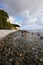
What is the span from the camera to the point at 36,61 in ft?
57.6

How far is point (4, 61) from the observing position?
1719 cm

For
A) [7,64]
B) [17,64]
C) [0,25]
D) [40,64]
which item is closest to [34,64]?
[40,64]

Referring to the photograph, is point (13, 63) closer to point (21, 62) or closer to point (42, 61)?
point (21, 62)

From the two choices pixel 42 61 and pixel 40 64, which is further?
pixel 42 61

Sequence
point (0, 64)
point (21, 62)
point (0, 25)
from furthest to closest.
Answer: point (0, 25) < point (21, 62) < point (0, 64)

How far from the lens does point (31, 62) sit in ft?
56.0

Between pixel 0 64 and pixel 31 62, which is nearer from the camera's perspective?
pixel 0 64

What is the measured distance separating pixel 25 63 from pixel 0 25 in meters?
92.9

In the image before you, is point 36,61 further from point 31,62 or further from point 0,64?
point 0,64

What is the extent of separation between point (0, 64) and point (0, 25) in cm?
9311

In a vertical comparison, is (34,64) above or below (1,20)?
below

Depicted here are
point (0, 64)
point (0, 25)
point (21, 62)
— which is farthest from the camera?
point (0, 25)

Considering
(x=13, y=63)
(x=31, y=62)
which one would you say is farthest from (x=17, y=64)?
(x=31, y=62)

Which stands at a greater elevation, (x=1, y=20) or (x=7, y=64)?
(x=1, y=20)
